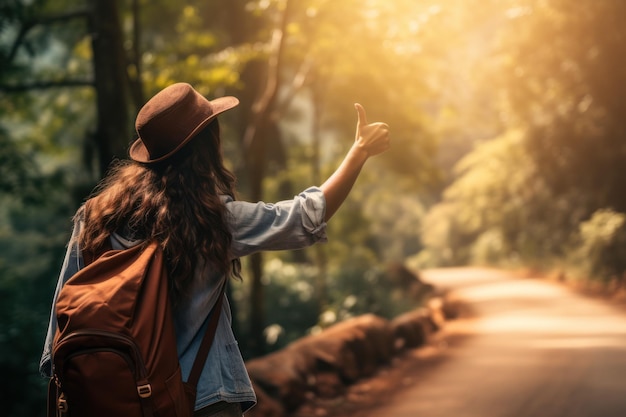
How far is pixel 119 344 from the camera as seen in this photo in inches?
87.9

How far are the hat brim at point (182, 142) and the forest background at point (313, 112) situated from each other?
4944 mm

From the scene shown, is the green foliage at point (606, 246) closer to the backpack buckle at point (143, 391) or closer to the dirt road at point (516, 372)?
the dirt road at point (516, 372)

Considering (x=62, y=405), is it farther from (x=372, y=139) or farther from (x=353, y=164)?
(x=372, y=139)

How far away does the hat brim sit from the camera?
253 centimetres

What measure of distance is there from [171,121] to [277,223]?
0.48 meters

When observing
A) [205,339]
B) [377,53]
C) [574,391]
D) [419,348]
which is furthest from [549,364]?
[205,339]

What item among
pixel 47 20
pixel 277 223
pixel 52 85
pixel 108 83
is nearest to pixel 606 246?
pixel 108 83

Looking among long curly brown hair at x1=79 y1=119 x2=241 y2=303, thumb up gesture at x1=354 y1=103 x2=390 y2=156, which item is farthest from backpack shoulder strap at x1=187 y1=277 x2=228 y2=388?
thumb up gesture at x1=354 y1=103 x2=390 y2=156

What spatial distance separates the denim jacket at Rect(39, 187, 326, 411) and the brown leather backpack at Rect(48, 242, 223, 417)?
11 cm

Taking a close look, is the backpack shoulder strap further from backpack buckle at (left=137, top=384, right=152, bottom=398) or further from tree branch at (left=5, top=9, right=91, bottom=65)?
tree branch at (left=5, top=9, right=91, bottom=65)

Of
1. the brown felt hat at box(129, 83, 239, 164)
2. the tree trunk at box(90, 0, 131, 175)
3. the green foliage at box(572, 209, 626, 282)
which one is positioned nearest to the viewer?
the brown felt hat at box(129, 83, 239, 164)

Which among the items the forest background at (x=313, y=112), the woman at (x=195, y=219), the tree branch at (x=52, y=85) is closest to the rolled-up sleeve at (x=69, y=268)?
the woman at (x=195, y=219)

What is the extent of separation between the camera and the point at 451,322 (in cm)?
1614

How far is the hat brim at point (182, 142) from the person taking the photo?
8.29ft
